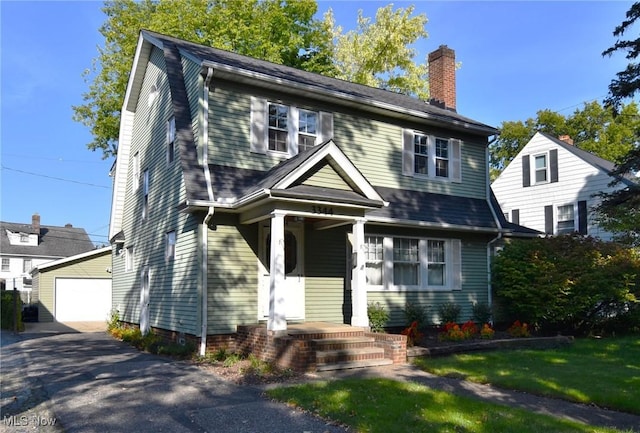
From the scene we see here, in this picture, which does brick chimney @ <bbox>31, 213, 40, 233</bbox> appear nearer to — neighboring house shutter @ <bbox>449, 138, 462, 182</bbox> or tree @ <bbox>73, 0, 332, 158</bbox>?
tree @ <bbox>73, 0, 332, 158</bbox>

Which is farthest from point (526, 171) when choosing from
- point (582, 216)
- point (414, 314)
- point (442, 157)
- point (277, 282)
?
point (277, 282)

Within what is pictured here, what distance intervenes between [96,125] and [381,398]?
2707cm

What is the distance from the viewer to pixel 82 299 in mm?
27328

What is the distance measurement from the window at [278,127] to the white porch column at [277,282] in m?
3.18

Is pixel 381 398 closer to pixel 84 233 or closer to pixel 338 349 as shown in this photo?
pixel 338 349

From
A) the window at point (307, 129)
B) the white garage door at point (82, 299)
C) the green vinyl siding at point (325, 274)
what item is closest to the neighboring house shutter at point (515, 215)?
the green vinyl siding at point (325, 274)

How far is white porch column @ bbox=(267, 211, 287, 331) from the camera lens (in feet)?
36.4

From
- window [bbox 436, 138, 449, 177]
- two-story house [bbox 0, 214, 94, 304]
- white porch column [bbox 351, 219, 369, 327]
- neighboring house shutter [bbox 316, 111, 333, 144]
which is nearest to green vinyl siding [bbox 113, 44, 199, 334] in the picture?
→ white porch column [bbox 351, 219, 369, 327]

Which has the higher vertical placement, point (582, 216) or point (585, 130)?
point (585, 130)

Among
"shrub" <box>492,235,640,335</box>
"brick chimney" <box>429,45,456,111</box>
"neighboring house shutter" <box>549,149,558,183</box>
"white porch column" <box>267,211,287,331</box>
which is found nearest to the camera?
"white porch column" <box>267,211,287,331</box>

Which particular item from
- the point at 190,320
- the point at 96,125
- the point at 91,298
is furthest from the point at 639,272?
the point at 96,125

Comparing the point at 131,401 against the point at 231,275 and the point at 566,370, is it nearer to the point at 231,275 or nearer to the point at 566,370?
the point at 231,275

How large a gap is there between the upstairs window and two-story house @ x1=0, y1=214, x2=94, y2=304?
39.7 metres

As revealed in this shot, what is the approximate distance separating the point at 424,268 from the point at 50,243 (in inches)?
1712
